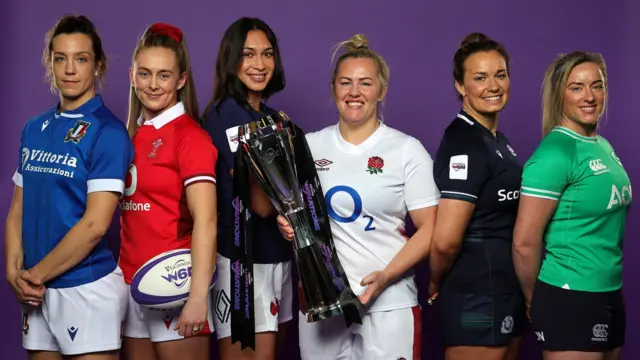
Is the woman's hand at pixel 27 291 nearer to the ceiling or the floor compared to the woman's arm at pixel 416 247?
nearer to the floor

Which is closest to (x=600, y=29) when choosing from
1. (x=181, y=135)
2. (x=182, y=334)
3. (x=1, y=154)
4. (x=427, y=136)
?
(x=427, y=136)

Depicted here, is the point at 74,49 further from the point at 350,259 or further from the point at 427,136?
the point at 427,136

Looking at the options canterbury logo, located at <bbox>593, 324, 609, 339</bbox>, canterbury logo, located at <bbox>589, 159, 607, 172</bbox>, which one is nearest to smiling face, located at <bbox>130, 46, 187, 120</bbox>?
canterbury logo, located at <bbox>589, 159, 607, 172</bbox>

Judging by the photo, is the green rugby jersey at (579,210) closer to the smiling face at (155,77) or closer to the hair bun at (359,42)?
the hair bun at (359,42)

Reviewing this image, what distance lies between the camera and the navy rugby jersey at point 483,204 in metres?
2.88

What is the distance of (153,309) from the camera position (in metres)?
2.93

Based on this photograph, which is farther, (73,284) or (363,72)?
(363,72)

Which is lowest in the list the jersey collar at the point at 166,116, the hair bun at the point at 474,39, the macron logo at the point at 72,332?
the macron logo at the point at 72,332

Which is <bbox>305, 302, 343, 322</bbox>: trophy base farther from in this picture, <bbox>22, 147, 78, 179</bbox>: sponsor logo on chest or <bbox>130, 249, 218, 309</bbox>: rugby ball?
<bbox>22, 147, 78, 179</bbox>: sponsor logo on chest

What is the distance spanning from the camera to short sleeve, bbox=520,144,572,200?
278 centimetres

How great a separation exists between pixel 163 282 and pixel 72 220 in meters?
0.35

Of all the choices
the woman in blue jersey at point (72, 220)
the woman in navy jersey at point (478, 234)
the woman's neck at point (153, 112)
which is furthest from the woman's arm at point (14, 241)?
the woman in navy jersey at point (478, 234)

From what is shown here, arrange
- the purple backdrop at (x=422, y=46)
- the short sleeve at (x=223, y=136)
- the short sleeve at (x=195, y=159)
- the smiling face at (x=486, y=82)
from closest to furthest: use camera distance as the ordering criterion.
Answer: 1. the short sleeve at (x=195, y=159)
2. the smiling face at (x=486, y=82)
3. the short sleeve at (x=223, y=136)
4. the purple backdrop at (x=422, y=46)

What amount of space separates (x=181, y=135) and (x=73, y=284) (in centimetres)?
58
